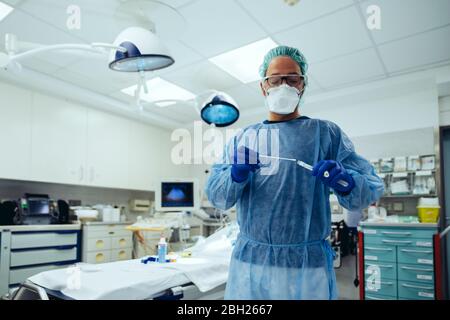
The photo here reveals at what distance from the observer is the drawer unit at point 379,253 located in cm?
265

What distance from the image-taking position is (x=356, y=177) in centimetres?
79

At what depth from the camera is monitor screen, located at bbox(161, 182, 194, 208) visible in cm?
299

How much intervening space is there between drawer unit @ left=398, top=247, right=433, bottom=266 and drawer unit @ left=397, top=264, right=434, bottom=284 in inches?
1.4

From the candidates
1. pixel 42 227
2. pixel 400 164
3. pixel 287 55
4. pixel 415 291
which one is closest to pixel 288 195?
pixel 287 55

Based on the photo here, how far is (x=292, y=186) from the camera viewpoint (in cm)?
85

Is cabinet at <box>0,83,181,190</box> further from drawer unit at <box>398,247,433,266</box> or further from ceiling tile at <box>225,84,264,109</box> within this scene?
drawer unit at <box>398,247,433,266</box>

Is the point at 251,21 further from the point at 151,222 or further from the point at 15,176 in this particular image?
the point at 15,176

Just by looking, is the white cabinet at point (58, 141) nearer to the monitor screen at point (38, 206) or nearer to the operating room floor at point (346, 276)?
the monitor screen at point (38, 206)

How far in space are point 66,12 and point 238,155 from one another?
1.95 m

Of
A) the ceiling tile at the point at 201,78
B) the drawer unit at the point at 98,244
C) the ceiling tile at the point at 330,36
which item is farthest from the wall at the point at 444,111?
the drawer unit at the point at 98,244

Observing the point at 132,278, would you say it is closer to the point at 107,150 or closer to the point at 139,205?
the point at 107,150

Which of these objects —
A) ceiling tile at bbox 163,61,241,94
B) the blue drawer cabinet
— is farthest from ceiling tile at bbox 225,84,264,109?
the blue drawer cabinet

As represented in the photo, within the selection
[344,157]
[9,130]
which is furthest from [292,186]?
[9,130]

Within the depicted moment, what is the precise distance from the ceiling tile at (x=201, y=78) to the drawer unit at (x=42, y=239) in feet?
5.88
